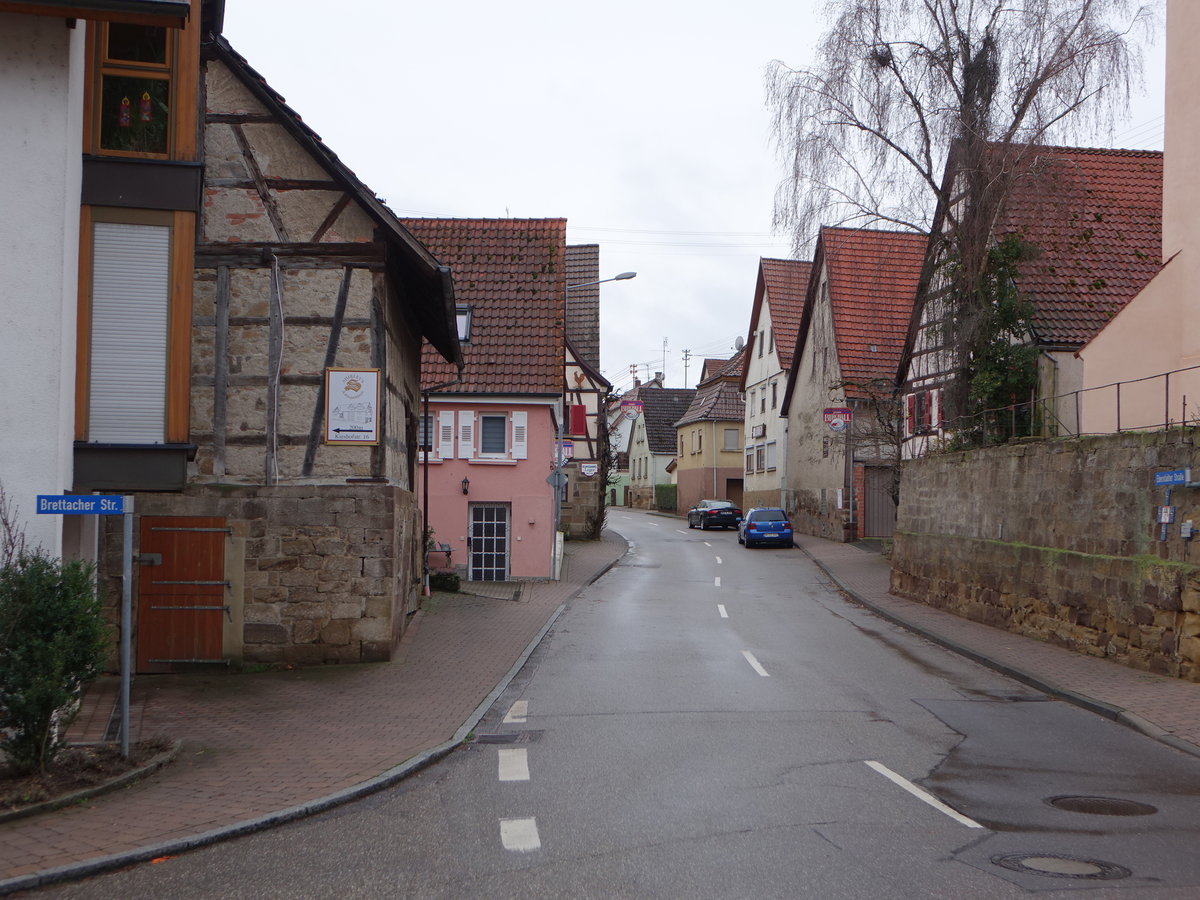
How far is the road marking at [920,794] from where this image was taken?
24.4ft

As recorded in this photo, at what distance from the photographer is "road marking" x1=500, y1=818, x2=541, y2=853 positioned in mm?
6801

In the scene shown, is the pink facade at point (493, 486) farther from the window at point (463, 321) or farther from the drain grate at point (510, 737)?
the drain grate at point (510, 737)

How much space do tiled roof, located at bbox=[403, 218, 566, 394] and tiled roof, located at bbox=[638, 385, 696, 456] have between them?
156 feet

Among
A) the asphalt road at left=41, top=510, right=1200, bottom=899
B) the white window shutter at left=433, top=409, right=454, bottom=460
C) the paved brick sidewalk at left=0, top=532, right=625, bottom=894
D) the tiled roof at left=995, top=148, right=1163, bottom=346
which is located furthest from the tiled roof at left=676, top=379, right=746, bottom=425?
the asphalt road at left=41, top=510, right=1200, bottom=899

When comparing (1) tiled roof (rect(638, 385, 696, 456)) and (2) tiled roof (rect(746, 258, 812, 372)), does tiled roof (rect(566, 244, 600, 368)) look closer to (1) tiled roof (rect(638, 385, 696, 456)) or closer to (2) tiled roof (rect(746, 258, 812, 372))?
(2) tiled roof (rect(746, 258, 812, 372))

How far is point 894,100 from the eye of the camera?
2212 cm

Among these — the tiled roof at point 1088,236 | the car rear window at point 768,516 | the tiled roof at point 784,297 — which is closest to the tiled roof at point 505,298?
the tiled roof at point 1088,236

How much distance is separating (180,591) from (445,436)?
520 inches

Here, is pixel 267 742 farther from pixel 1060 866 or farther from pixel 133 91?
pixel 1060 866

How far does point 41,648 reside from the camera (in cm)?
784

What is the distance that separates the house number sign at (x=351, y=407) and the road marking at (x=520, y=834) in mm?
7783

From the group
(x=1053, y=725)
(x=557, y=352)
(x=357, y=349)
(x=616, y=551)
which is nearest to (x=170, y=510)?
(x=357, y=349)

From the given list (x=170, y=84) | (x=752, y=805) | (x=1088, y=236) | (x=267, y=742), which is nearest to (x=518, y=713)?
(x=267, y=742)

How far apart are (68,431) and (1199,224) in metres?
15.8
